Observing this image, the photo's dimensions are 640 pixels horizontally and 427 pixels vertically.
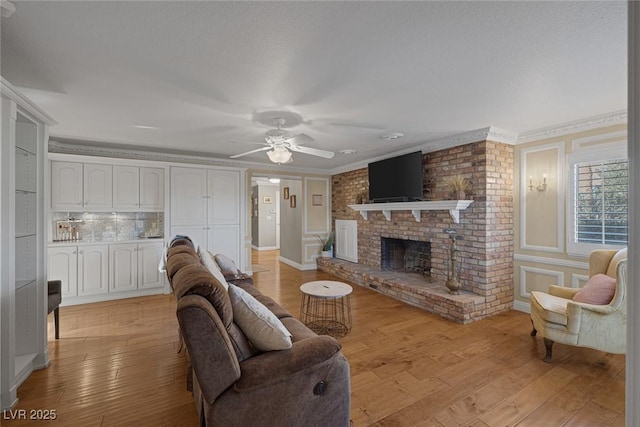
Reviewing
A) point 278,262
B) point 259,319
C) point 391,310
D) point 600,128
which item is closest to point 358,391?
point 259,319

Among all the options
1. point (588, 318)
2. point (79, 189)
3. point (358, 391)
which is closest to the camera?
point (358, 391)

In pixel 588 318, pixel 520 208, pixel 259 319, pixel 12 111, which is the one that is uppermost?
pixel 12 111

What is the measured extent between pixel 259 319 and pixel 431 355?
6.37 ft

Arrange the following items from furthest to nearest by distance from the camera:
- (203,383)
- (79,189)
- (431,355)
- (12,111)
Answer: (79,189) → (431,355) → (12,111) → (203,383)

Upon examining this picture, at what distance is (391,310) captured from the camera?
13.1 feet

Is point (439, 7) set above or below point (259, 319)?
above

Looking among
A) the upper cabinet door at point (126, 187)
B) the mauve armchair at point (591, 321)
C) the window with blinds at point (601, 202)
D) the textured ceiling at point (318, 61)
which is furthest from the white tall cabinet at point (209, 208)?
the window with blinds at point (601, 202)

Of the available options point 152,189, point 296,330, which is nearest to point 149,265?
point 152,189

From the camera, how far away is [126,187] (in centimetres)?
459

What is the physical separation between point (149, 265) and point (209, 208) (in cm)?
130

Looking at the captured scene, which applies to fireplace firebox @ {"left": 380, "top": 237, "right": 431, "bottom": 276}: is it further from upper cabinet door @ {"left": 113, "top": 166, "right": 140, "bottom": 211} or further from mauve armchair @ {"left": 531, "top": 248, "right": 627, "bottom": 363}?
upper cabinet door @ {"left": 113, "top": 166, "right": 140, "bottom": 211}

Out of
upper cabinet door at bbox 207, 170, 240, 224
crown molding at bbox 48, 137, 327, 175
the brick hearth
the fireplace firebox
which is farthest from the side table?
crown molding at bbox 48, 137, 327, 175

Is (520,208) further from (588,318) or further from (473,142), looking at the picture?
(588,318)

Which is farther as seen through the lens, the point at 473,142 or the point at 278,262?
the point at 278,262
